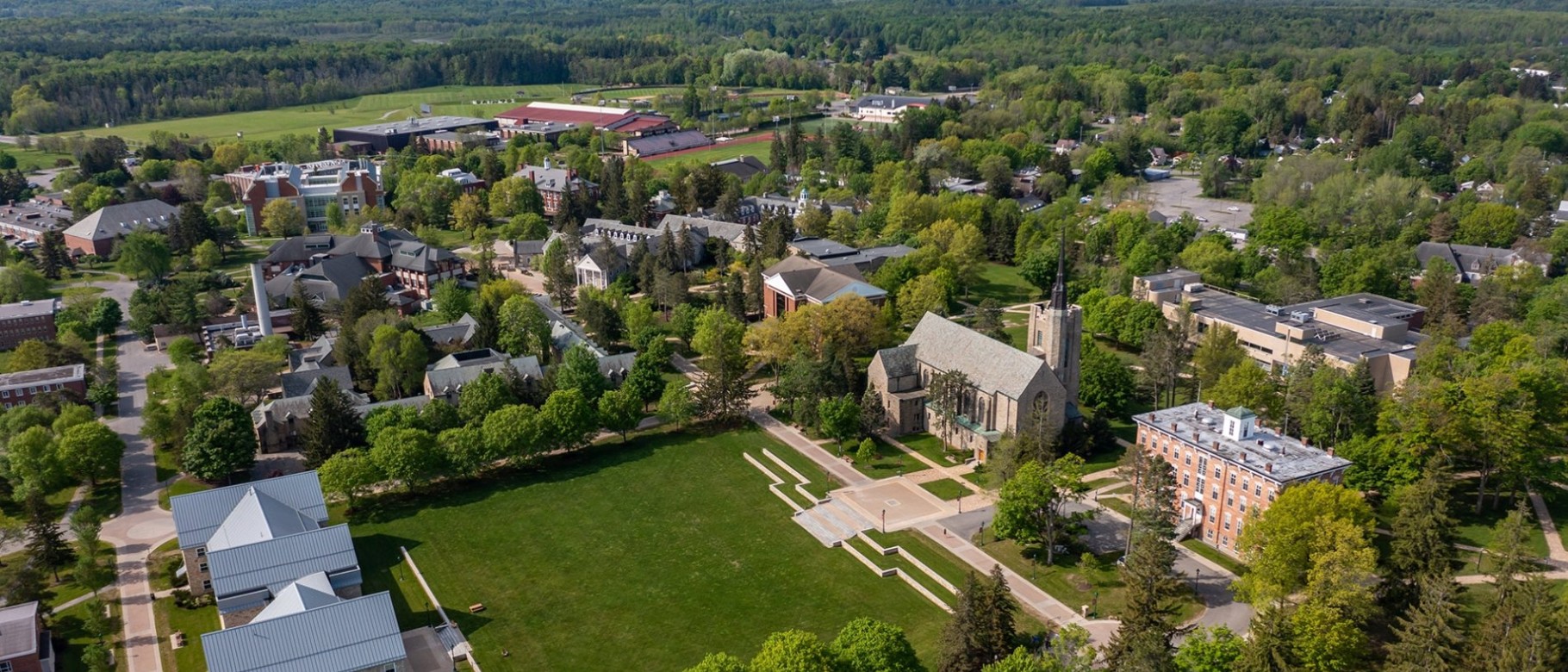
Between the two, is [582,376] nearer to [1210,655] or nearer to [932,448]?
[932,448]

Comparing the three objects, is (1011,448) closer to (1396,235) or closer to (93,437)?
(93,437)

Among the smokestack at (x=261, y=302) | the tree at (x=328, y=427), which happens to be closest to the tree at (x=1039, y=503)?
the tree at (x=328, y=427)

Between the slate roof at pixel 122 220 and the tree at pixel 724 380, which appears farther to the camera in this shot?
the slate roof at pixel 122 220

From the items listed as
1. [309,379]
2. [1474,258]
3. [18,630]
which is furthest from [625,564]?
[1474,258]

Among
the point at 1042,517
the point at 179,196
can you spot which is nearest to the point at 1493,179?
the point at 1042,517

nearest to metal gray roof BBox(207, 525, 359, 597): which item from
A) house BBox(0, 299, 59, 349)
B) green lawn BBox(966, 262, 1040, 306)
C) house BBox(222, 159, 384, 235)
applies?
house BBox(0, 299, 59, 349)

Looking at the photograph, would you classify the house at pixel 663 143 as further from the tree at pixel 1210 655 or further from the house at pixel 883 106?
the tree at pixel 1210 655
